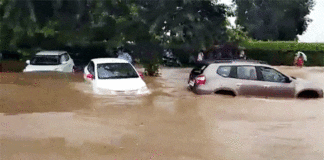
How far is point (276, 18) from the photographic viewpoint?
2434 inches

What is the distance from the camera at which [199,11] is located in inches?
1162

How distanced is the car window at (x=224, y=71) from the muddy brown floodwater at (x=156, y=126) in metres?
0.68

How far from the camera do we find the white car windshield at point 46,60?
20.4 meters

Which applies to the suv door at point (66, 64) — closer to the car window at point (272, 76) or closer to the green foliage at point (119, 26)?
the green foliage at point (119, 26)

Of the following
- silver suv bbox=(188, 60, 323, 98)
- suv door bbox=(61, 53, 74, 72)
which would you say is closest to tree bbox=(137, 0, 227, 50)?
suv door bbox=(61, 53, 74, 72)

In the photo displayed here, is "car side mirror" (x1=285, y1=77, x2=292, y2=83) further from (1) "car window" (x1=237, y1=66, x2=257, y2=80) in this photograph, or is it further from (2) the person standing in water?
(2) the person standing in water

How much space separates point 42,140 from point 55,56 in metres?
12.8

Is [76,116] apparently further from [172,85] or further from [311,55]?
[311,55]

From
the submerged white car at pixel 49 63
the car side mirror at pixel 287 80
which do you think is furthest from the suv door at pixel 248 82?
the submerged white car at pixel 49 63

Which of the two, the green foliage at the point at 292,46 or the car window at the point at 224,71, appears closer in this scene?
the car window at the point at 224,71

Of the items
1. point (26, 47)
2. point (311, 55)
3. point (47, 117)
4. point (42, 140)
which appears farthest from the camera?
point (311, 55)

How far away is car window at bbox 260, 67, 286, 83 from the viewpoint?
13320mm

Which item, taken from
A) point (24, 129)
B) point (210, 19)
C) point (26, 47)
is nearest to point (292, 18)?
point (210, 19)

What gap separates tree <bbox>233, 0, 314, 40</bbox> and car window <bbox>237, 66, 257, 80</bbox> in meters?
49.3
